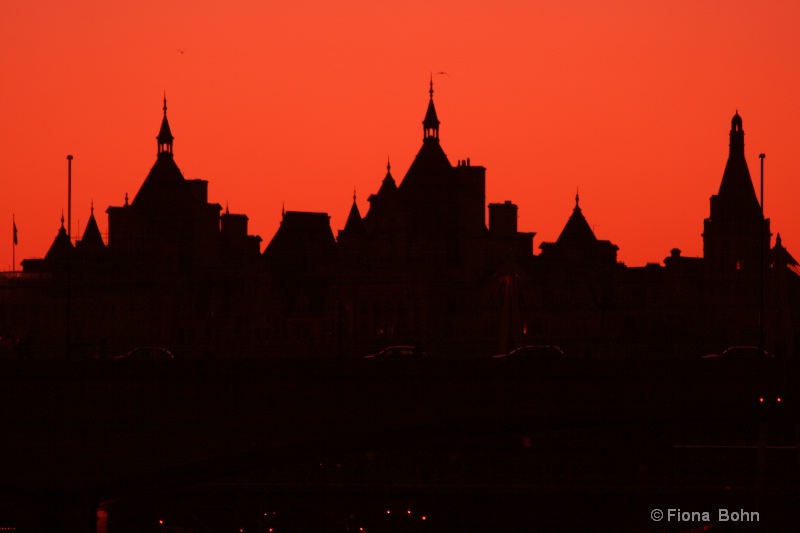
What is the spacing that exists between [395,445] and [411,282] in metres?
60.4

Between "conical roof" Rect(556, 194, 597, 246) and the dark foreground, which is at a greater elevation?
"conical roof" Rect(556, 194, 597, 246)

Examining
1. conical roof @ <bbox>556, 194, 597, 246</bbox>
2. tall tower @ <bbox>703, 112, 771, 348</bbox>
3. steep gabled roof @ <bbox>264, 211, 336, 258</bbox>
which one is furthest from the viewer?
steep gabled roof @ <bbox>264, 211, 336, 258</bbox>

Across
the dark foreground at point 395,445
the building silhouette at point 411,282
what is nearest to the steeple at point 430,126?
the building silhouette at point 411,282

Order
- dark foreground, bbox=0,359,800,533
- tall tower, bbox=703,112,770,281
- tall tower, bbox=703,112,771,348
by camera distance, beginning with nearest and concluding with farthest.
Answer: dark foreground, bbox=0,359,800,533 → tall tower, bbox=703,112,771,348 → tall tower, bbox=703,112,770,281

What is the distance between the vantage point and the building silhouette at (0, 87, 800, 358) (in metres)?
95.4

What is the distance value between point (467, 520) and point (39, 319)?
168 ft

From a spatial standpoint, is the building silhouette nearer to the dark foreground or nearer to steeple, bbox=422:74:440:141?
steeple, bbox=422:74:440:141

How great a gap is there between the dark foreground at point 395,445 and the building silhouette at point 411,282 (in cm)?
3076

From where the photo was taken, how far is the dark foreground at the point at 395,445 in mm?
46375
